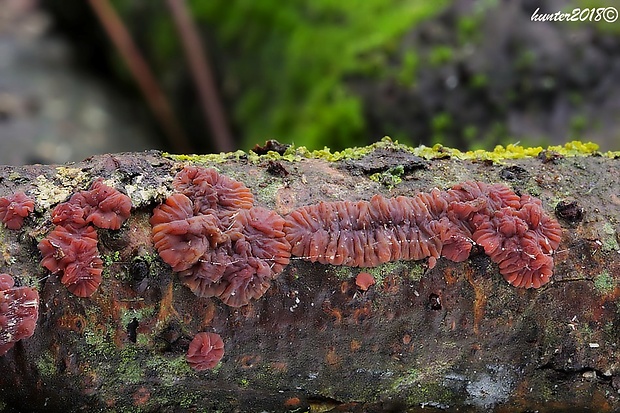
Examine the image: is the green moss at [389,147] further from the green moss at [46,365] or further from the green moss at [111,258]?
the green moss at [46,365]

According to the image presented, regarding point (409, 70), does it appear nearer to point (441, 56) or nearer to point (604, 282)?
point (441, 56)

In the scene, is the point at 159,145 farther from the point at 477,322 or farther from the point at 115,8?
the point at 477,322

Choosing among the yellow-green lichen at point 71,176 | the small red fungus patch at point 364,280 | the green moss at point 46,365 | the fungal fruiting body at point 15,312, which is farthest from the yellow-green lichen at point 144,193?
the small red fungus patch at point 364,280

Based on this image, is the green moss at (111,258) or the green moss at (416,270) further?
the green moss at (416,270)

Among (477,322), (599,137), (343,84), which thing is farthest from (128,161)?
(599,137)

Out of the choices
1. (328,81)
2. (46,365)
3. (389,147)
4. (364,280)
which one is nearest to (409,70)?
(328,81)

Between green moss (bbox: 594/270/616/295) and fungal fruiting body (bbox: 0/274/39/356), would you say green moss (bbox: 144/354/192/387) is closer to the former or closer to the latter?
fungal fruiting body (bbox: 0/274/39/356)
